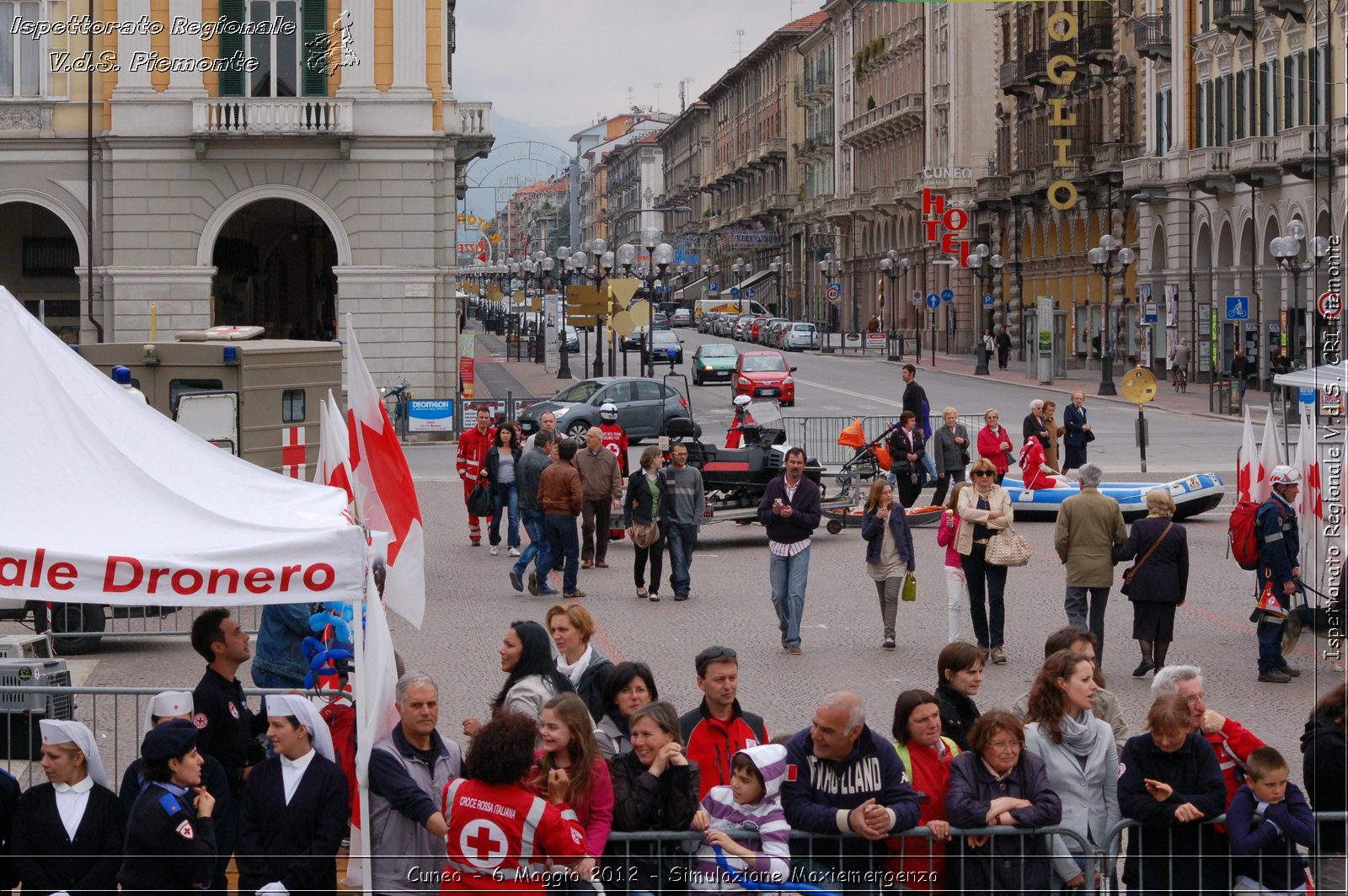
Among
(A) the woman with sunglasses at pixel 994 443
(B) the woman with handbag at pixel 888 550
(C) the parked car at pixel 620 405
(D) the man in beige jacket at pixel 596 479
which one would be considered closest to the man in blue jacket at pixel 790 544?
(B) the woman with handbag at pixel 888 550

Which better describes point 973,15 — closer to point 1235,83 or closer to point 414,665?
point 1235,83

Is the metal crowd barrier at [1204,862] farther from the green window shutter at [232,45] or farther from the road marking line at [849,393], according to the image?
the road marking line at [849,393]

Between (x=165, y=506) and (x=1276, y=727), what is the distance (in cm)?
744

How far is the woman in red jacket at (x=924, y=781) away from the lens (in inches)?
253

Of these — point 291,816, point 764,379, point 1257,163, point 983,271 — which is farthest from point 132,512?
point 983,271

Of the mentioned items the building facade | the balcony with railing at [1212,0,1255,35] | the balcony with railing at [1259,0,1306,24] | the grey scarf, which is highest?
the balcony with railing at [1212,0,1255,35]

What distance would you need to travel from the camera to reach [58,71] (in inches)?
1399

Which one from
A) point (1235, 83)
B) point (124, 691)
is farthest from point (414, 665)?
point (1235, 83)

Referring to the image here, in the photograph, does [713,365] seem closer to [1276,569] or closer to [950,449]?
[950,449]

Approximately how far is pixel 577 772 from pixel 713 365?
47.2 meters

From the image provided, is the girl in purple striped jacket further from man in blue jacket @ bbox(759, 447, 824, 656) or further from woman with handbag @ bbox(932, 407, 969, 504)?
woman with handbag @ bbox(932, 407, 969, 504)

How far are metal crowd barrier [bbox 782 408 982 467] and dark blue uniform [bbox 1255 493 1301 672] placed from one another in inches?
588

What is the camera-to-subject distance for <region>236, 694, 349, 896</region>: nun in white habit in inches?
253

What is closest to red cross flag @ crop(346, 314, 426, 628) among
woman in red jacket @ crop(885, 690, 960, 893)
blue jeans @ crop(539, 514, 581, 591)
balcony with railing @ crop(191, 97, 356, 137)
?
woman in red jacket @ crop(885, 690, 960, 893)
